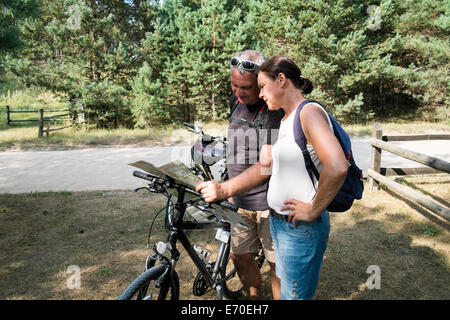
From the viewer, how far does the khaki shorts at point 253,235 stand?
2492mm

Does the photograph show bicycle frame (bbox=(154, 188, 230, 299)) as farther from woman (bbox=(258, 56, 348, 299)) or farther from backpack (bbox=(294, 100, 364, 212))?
backpack (bbox=(294, 100, 364, 212))

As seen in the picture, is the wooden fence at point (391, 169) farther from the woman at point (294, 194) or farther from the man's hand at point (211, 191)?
the man's hand at point (211, 191)

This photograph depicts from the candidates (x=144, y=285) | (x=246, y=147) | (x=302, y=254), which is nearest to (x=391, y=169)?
(x=246, y=147)

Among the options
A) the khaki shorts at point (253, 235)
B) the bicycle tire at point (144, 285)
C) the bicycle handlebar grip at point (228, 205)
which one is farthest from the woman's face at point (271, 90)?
the bicycle tire at point (144, 285)

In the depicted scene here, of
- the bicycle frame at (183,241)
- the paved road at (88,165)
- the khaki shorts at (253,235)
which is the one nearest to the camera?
the bicycle frame at (183,241)

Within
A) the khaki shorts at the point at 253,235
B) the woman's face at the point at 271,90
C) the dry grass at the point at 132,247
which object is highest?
the woman's face at the point at 271,90

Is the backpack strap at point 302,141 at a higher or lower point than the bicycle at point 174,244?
higher

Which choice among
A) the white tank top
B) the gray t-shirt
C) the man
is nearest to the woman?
the white tank top

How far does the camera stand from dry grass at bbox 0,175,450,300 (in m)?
3.43

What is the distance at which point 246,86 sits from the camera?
2.29 m

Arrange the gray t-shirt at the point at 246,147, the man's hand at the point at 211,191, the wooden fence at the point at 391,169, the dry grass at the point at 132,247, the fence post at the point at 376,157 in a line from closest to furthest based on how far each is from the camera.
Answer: the man's hand at the point at 211,191
the gray t-shirt at the point at 246,147
the dry grass at the point at 132,247
the wooden fence at the point at 391,169
the fence post at the point at 376,157

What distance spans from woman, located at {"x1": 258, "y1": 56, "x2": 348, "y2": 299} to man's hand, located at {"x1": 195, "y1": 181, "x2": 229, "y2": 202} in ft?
0.95

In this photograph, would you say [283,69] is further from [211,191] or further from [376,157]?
[376,157]

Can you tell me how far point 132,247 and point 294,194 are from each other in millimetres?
3179
